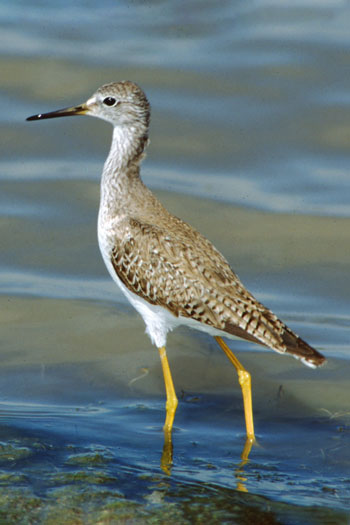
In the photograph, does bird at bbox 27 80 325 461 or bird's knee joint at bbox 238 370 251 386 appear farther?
bird's knee joint at bbox 238 370 251 386

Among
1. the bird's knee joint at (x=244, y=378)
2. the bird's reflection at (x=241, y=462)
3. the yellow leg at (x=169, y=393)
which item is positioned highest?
the bird's knee joint at (x=244, y=378)

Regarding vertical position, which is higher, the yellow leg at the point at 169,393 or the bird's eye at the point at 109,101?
the bird's eye at the point at 109,101

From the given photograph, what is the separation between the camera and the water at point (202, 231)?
7.05 m

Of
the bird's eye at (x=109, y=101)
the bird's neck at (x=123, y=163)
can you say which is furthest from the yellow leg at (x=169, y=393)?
the bird's eye at (x=109, y=101)

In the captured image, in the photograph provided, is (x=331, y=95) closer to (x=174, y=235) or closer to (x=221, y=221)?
(x=221, y=221)

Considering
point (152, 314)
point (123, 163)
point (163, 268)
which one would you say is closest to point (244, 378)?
point (152, 314)

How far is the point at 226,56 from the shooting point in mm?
13352

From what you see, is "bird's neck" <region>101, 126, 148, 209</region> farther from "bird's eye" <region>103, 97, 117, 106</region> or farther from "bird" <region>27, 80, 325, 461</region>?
"bird's eye" <region>103, 97, 117, 106</region>

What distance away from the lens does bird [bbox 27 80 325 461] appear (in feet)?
24.9

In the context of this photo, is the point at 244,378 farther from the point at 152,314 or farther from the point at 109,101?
the point at 109,101

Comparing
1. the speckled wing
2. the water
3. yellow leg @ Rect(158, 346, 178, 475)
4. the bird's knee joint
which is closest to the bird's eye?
the speckled wing

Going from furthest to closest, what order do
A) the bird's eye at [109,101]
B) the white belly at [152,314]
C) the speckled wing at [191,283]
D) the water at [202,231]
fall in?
the bird's eye at [109,101], the white belly at [152,314], the speckled wing at [191,283], the water at [202,231]

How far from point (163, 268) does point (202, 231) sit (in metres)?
3.20

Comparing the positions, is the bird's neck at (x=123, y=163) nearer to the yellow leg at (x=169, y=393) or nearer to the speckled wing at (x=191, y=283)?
the speckled wing at (x=191, y=283)
